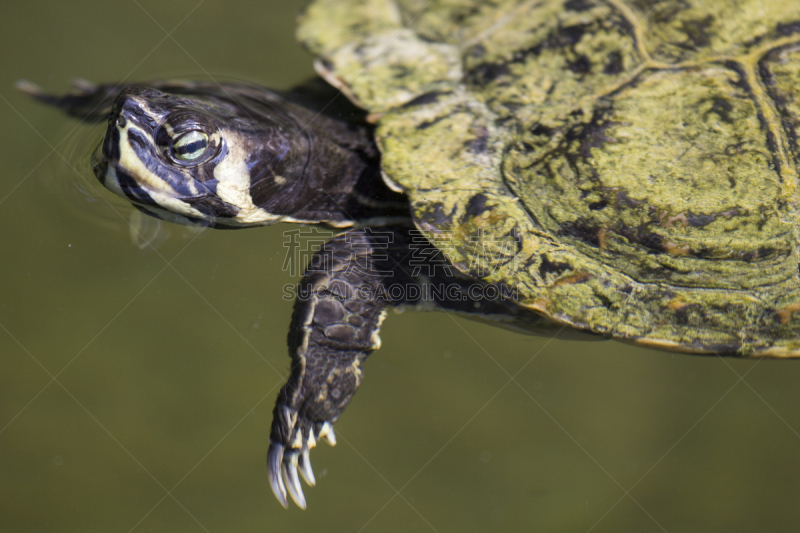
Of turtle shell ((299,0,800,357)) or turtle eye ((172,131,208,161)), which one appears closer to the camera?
turtle shell ((299,0,800,357))

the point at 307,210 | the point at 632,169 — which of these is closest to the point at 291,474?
the point at 307,210

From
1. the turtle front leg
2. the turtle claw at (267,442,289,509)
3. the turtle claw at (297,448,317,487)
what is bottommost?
the turtle claw at (297,448,317,487)

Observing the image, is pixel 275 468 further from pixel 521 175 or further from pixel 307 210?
pixel 521 175

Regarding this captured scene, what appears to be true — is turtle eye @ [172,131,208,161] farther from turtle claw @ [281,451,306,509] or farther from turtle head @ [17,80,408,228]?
turtle claw @ [281,451,306,509]

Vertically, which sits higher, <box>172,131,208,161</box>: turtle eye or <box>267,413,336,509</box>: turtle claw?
<box>172,131,208,161</box>: turtle eye

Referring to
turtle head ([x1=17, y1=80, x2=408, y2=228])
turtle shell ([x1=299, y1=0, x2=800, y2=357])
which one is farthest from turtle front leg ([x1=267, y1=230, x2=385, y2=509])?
turtle shell ([x1=299, y1=0, x2=800, y2=357])

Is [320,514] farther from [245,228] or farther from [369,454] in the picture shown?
[245,228]

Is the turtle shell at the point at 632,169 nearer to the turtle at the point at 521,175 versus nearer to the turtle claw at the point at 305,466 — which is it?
the turtle at the point at 521,175
